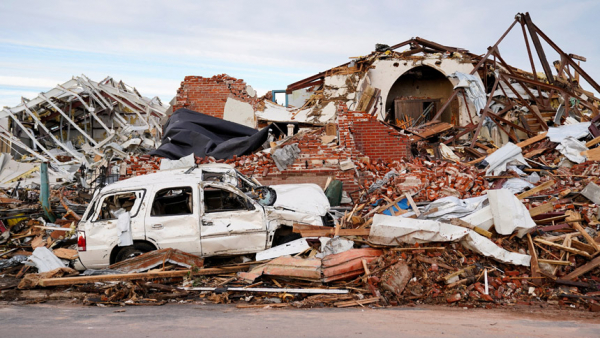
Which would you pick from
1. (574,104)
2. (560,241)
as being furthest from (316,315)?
(574,104)

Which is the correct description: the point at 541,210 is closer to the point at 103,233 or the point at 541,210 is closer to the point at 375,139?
the point at 375,139

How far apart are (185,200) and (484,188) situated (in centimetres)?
659

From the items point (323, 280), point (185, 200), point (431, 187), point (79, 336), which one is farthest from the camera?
point (431, 187)

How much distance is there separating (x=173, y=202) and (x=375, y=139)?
6152 millimetres

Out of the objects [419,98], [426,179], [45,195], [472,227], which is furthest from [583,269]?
[419,98]

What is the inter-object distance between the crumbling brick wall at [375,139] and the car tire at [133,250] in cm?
644

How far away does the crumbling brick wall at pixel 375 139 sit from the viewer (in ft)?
42.9

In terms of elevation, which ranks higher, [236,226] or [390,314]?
[236,226]

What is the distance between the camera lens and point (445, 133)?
1636 cm

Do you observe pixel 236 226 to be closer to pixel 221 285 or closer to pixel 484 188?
pixel 221 285

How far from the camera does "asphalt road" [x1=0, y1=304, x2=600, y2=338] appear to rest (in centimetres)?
508

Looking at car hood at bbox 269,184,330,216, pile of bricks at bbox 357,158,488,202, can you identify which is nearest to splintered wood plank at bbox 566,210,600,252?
pile of bricks at bbox 357,158,488,202

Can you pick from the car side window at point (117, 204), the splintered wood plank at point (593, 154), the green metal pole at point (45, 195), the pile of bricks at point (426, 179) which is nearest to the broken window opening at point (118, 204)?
the car side window at point (117, 204)

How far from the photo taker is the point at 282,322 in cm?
553
